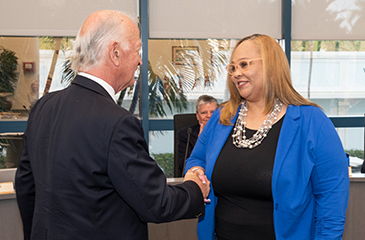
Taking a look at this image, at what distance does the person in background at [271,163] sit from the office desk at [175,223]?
0.75m

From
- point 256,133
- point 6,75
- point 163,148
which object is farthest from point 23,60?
point 256,133

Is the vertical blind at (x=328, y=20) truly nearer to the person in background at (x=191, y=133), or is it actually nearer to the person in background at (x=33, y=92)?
the person in background at (x=191, y=133)

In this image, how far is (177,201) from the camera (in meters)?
1.27

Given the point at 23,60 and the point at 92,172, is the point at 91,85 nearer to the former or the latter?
the point at 92,172

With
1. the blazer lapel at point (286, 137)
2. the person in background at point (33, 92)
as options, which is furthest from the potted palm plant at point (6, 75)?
the blazer lapel at point (286, 137)

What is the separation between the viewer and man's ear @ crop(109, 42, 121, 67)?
1241 millimetres

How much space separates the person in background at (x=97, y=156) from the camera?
1.11 m

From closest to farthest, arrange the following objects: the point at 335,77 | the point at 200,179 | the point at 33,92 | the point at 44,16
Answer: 1. the point at 200,179
2. the point at 44,16
3. the point at 33,92
4. the point at 335,77

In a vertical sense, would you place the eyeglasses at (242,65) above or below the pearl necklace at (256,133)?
above

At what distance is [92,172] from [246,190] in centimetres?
69

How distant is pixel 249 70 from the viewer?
62.9 inches

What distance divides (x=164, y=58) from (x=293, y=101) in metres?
3.56

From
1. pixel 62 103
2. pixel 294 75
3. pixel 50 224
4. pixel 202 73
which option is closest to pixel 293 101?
pixel 62 103

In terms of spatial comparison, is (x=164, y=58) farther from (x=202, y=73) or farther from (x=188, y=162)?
(x=188, y=162)
